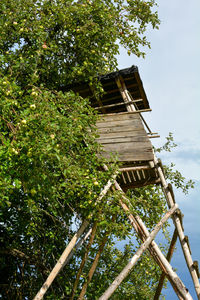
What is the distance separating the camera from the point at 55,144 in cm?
654

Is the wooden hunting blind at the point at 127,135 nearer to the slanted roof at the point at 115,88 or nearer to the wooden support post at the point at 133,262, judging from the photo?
the slanted roof at the point at 115,88

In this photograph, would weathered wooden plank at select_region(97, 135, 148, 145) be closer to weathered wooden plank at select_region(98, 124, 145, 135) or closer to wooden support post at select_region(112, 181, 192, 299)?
weathered wooden plank at select_region(98, 124, 145, 135)

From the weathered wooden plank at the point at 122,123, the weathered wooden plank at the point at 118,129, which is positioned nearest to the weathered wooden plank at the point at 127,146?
the weathered wooden plank at the point at 118,129

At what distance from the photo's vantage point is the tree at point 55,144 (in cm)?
673

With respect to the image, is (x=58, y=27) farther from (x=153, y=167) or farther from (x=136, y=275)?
(x=136, y=275)

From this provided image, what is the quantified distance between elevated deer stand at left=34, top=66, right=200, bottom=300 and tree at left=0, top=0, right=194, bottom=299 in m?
0.43

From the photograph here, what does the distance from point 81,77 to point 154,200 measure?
17.1 feet

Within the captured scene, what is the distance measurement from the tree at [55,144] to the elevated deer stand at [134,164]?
433 millimetres

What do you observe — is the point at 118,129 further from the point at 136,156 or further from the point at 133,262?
the point at 133,262

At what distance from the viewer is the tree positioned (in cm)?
673

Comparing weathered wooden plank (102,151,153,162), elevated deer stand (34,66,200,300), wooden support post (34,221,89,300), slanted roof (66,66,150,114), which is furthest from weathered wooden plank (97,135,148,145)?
wooden support post (34,221,89,300)

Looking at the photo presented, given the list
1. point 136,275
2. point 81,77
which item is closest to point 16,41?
point 81,77

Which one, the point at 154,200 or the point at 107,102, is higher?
the point at 107,102

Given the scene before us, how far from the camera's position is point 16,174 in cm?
648
